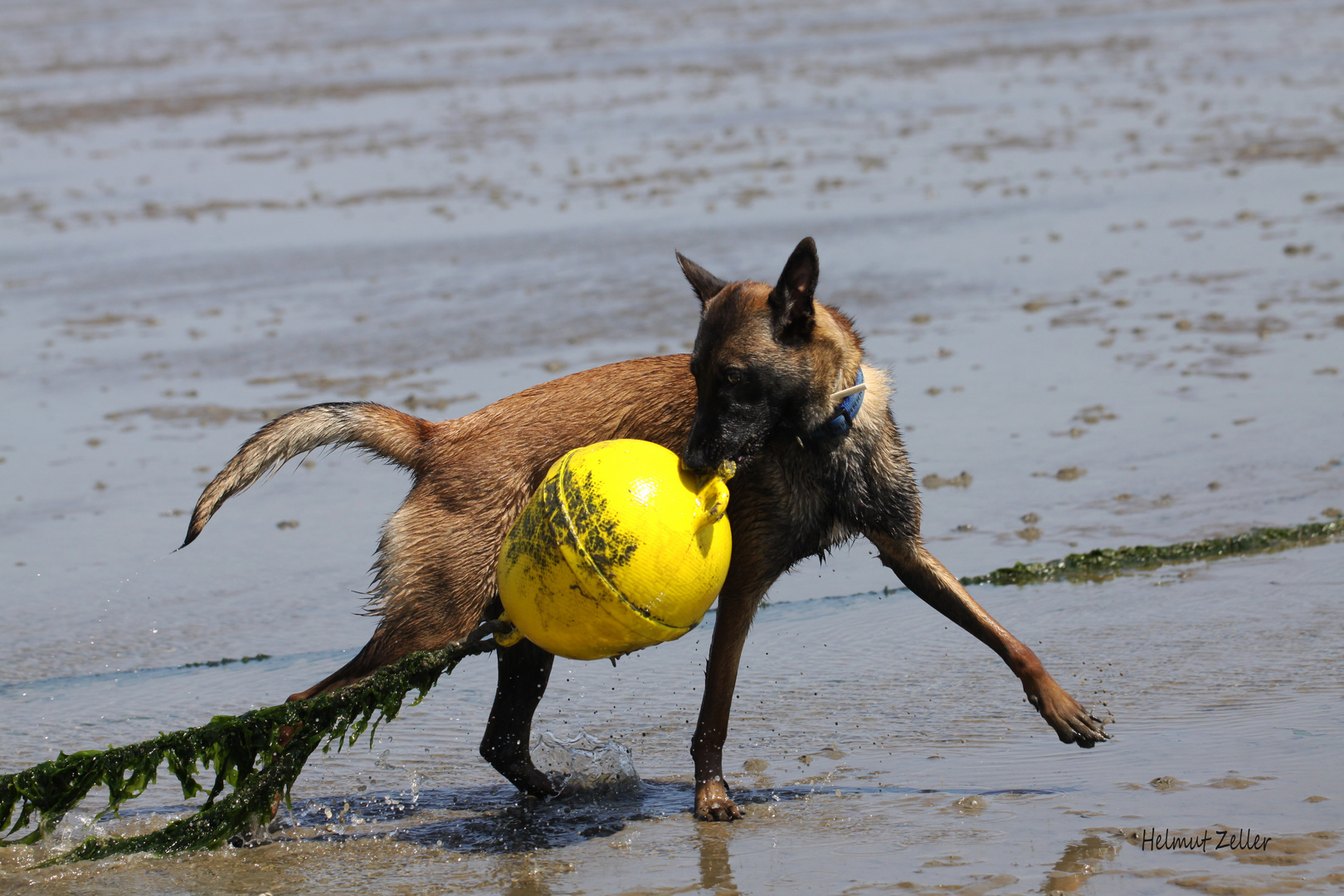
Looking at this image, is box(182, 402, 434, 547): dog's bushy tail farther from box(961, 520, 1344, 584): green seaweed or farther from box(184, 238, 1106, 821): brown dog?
box(961, 520, 1344, 584): green seaweed

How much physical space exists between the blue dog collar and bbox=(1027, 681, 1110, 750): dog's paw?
1073 millimetres

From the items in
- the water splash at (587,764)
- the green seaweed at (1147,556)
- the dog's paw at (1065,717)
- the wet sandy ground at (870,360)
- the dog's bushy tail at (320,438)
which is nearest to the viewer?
the wet sandy ground at (870,360)

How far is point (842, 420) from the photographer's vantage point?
5266 mm

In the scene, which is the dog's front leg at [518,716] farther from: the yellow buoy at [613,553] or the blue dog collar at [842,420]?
the blue dog collar at [842,420]

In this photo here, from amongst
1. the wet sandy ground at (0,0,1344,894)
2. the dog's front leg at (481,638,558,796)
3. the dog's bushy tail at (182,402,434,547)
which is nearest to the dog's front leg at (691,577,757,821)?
the wet sandy ground at (0,0,1344,894)

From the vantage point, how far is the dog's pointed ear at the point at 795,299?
16.4 ft

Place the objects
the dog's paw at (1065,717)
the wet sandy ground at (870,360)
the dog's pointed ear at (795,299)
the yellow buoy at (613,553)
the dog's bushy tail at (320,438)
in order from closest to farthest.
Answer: the yellow buoy at (613,553) → the dog's pointed ear at (795,299) → the wet sandy ground at (870,360) → the dog's paw at (1065,717) → the dog's bushy tail at (320,438)

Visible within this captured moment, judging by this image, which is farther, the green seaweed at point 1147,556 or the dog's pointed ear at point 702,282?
the green seaweed at point 1147,556

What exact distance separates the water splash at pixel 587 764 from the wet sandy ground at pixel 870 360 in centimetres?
13

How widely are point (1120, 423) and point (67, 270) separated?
1141 centimetres

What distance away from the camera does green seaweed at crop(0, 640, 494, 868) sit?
17.2 feet

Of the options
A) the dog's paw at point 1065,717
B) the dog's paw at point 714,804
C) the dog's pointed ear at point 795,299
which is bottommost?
the dog's paw at point 714,804

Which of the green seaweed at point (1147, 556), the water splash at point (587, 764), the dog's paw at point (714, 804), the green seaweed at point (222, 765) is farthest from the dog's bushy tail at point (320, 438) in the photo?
the green seaweed at point (1147, 556)

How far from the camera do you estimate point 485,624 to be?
5.11m
